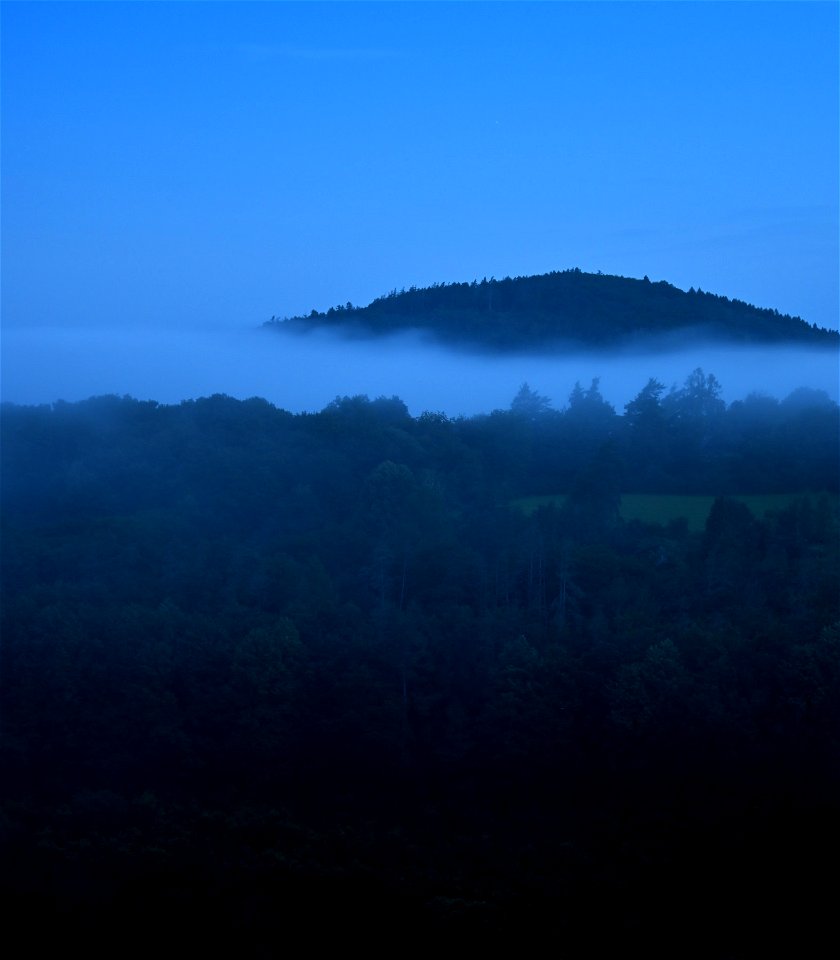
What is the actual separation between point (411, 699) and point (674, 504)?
12.4 m

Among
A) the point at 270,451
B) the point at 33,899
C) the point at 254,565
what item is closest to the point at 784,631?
the point at 254,565

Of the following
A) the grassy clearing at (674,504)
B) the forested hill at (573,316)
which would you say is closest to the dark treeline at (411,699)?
the grassy clearing at (674,504)

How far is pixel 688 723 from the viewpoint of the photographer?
69.4 feet

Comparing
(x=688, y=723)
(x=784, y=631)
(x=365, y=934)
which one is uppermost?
(x=784, y=631)

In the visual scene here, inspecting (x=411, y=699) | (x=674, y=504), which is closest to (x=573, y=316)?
(x=674, y=504)

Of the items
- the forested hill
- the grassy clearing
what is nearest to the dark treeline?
the grassy clearing

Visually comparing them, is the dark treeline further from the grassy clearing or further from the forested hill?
the forested hill

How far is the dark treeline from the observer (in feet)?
55.9

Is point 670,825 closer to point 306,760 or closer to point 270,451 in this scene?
point 306,760

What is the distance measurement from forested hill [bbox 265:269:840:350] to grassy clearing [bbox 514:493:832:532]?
51.3 feet

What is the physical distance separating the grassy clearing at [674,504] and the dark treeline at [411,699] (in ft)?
1.91

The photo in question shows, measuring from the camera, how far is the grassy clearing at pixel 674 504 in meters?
30.6

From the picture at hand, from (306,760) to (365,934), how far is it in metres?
6.36

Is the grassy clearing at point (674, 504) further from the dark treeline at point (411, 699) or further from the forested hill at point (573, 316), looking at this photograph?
the forested hill at point (573, 316)
